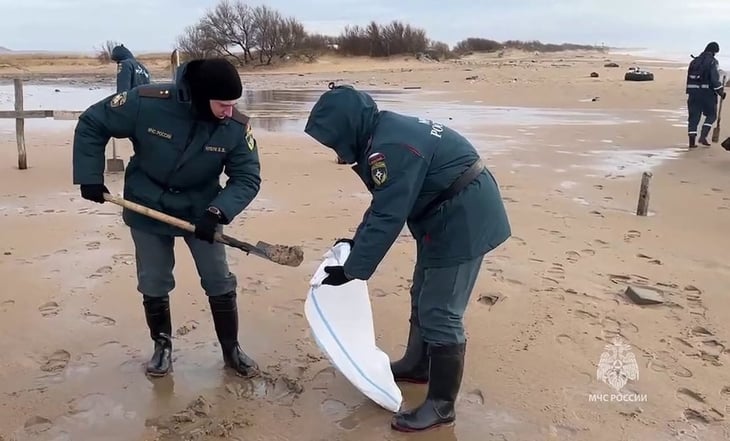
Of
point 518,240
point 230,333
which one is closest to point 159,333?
point 230,333

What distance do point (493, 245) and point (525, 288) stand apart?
2.03 meters

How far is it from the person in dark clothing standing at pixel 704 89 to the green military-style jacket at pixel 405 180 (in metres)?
10.1

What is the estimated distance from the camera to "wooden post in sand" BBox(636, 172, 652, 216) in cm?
705

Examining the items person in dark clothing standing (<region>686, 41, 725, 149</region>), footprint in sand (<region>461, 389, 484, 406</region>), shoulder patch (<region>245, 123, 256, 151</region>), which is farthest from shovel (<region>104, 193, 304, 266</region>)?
person in dark clothing standing (<region>686, 41, 725, 149</region>)

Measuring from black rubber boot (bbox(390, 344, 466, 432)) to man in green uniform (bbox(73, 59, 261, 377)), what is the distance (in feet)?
3.13

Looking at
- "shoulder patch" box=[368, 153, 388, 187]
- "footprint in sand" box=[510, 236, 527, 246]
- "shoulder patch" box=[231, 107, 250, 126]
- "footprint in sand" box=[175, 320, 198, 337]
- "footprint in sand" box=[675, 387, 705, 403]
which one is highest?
"shoulder patch" box=[231, 107, 250, 126]

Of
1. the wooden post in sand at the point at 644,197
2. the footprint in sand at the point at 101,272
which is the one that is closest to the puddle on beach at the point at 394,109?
the wooden post in sand at the point at 644,197

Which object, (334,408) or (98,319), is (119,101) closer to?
(98,319)

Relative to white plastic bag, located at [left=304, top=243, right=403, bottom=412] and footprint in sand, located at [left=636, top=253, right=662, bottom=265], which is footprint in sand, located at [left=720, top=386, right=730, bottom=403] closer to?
white plastic bag, located at [left=304, top=243, right=403, bottom=412]

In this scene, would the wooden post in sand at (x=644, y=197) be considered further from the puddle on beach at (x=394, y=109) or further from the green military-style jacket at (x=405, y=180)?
the puddle on beach at (x=394, y=109)

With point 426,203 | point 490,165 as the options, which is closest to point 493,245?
point 426,203

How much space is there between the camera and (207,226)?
11.3 feet

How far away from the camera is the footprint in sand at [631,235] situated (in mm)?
6375

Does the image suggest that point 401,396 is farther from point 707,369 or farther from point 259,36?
point 259,36
